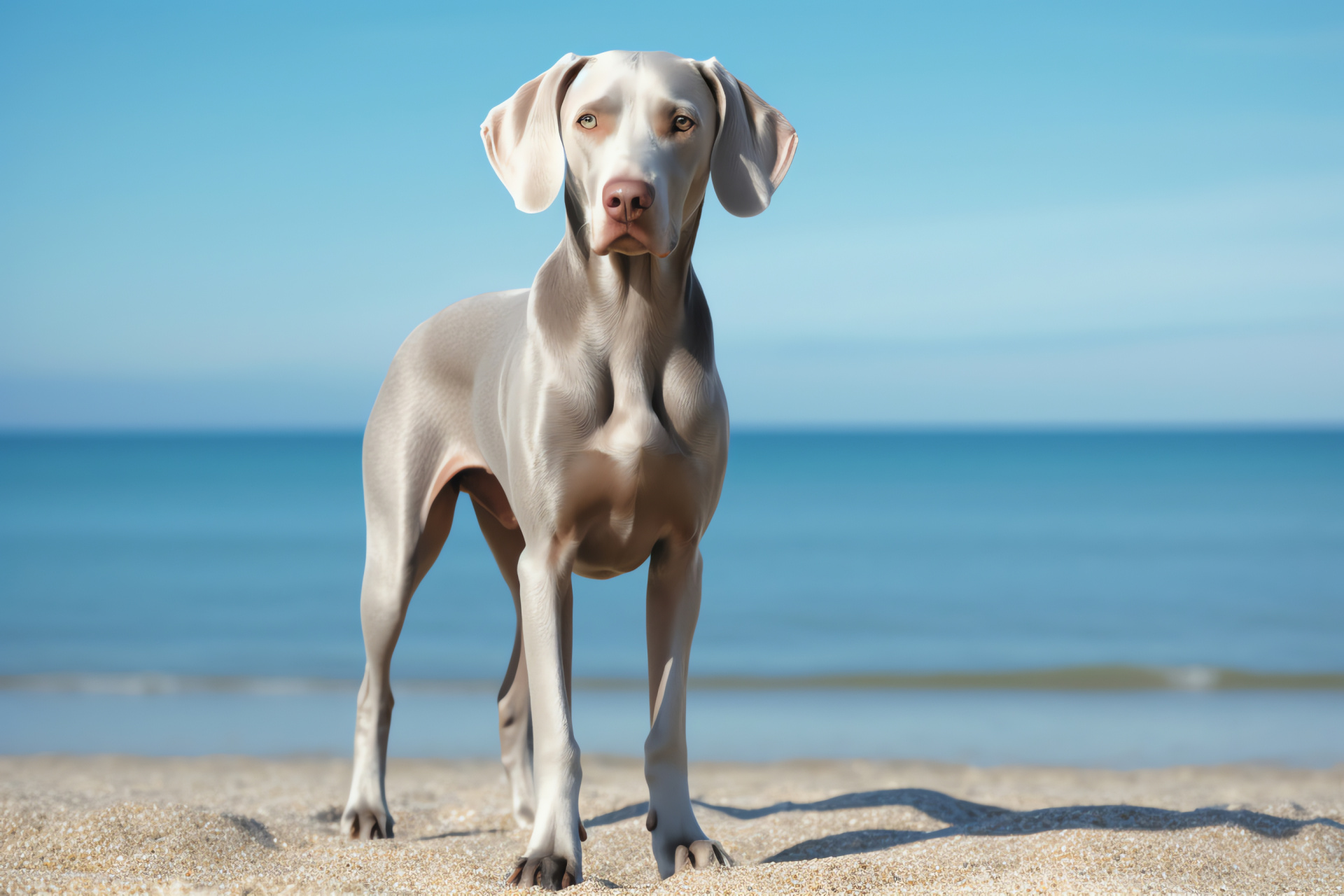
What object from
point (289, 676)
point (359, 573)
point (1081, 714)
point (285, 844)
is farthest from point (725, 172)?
point (359, 573)

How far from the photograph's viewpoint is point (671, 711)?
328cm

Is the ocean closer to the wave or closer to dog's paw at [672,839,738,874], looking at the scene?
the wave

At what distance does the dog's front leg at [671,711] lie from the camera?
326 centimetres

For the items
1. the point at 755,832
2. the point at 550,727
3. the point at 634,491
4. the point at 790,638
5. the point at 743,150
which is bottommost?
the point at 755,832

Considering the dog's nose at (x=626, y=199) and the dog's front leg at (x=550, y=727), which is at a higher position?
the dog's nose at (x=626, y=199)

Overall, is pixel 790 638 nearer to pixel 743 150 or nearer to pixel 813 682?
pixel 813 682

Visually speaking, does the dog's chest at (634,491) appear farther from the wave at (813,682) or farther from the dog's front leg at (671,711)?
the wave at (813,682)

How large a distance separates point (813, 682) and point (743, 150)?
7.27m

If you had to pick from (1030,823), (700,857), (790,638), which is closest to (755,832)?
(1030,823)

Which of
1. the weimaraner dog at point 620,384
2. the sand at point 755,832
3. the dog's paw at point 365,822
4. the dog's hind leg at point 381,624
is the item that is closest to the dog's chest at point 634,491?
the weimaraner dog at point 620,384

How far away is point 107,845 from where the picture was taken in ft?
12.0

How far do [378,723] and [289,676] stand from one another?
21.0 ft

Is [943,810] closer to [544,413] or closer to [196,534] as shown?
[544,413]

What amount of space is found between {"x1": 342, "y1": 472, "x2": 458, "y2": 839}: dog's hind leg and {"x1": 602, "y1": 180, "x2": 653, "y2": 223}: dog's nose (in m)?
1.77
